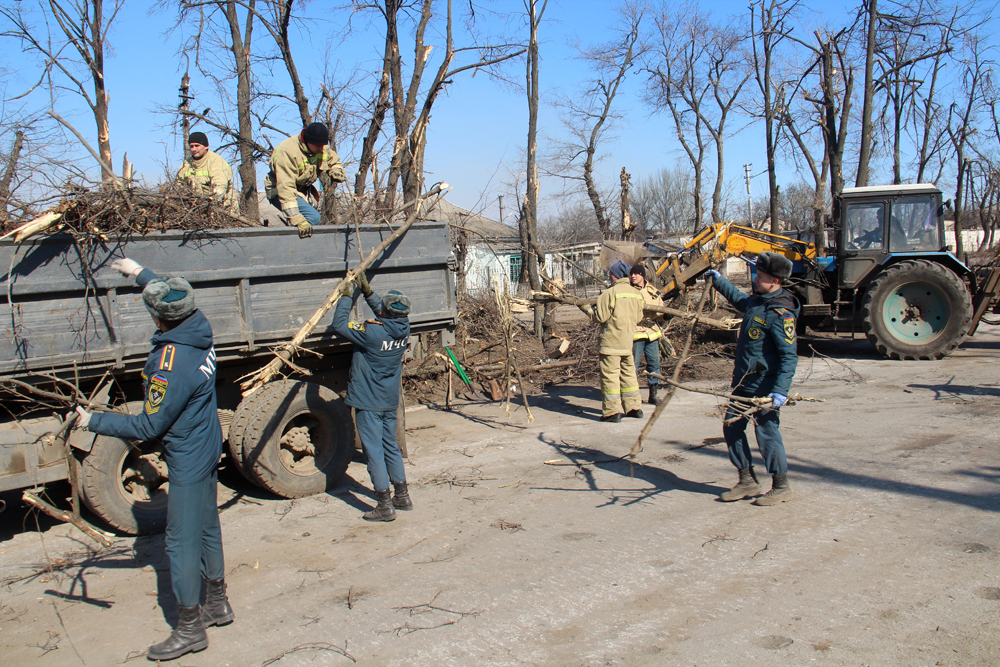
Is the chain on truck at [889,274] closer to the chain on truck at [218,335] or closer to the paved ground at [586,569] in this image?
the paved ground at [586,569]

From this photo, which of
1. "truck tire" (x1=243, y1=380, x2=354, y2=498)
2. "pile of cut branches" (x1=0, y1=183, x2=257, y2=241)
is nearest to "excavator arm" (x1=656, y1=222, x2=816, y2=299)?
"truck tire" (x1=243, y1=380, x2=354, y2=498)

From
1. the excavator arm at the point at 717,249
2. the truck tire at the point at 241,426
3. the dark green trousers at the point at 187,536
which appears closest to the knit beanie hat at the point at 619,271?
the excavator arm at the point at 717,249

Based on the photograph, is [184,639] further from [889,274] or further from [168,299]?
[889,274]

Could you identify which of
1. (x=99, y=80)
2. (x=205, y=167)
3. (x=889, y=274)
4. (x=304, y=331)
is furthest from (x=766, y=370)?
(x=99, y=80)

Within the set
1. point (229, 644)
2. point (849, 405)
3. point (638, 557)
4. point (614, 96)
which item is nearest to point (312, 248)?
point (229, 644)

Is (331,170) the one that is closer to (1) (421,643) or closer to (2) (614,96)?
(1) (421,643)

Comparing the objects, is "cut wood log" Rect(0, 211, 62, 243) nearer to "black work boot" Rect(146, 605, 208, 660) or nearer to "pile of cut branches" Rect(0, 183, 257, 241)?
"pile of cut branches" Rect(0, 183, 257, 241)

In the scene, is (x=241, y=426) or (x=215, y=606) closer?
(x=215, y=606)

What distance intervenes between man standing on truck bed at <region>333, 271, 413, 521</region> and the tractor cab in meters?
8.87

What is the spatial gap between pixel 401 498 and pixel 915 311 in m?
9.57

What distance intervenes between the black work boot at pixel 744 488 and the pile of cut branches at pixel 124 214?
4546 mm

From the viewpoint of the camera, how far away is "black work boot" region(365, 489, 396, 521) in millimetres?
4918

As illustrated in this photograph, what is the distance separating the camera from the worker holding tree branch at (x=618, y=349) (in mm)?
7621

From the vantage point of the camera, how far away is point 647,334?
827 cm
